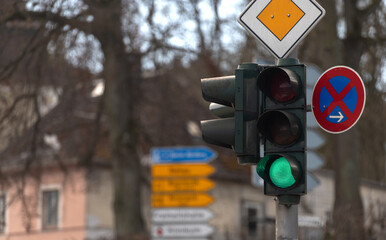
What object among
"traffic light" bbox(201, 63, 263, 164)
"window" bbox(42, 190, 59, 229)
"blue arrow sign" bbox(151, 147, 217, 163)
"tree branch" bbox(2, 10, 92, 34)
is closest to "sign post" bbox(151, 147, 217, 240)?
"blue arrow sign" bbox(151, 147, 217, 163)

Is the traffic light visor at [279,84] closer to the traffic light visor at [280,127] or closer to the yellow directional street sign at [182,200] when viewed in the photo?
the traffic light visor at [280,127]

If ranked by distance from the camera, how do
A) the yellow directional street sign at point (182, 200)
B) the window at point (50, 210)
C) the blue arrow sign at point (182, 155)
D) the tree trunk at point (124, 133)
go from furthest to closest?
the window at point (50, 210) < the tree trunk at point (124, 133) < the yellow directional street sign at point (182, 200) < the blue arrow sign at point (182, 155)

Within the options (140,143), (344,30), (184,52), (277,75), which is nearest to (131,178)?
(140,143)

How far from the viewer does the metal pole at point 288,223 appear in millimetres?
6832

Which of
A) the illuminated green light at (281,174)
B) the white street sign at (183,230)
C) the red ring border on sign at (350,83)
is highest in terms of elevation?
the red ring border on sign at (350,83)

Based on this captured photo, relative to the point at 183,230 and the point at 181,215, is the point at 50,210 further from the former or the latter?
the point at 183,230

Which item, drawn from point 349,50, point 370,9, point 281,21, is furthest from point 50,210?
point 281,21

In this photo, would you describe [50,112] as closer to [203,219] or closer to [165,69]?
[165,69]

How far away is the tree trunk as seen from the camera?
19.5 m

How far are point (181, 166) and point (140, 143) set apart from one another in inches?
206

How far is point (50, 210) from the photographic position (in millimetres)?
32094

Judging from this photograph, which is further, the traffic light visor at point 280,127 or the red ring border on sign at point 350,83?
the red ring border on sign at point 350,83

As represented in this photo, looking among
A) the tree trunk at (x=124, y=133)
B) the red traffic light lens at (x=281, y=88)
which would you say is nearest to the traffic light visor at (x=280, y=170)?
the red traffic light lens at (x=281, y=88)

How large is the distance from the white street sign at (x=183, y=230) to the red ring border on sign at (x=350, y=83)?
351 inches
